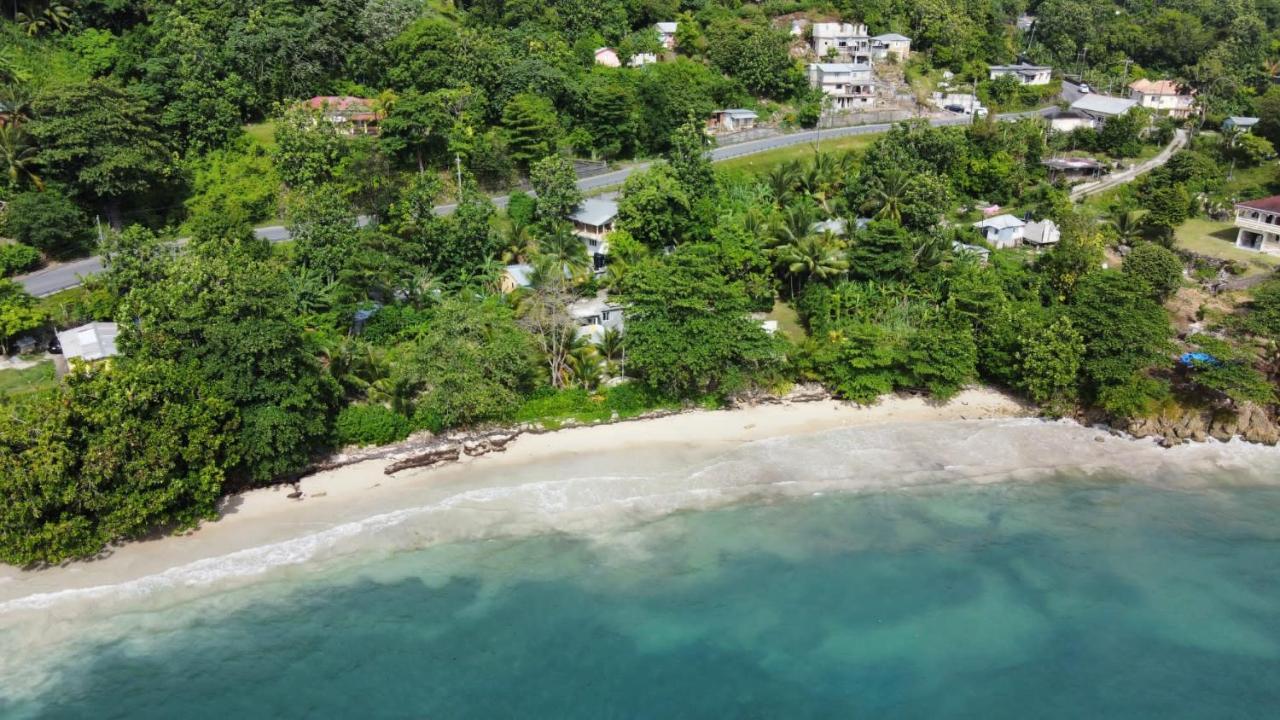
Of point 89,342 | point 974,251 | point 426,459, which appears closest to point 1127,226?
point 974,251

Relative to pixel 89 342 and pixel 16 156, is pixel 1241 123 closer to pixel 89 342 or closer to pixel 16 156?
pixel 89 342

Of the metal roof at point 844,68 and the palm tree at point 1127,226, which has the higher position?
the metal roof at point 844,68

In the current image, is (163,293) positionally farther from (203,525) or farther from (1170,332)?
(1170,332)

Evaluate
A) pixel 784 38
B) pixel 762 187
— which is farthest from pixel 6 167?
pixel 784 38

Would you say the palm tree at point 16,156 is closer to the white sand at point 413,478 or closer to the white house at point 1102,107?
the white sand at point 413,478

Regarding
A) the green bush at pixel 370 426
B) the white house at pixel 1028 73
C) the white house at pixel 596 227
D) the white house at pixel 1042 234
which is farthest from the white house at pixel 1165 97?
the green bush at pixel 370 426

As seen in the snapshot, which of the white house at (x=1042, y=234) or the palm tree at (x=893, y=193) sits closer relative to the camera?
the palm tree at (x=893, y=193)

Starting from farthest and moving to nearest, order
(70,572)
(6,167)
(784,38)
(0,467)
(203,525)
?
(784,38)
(6,167)
(203,525)
(70,572)
(0,467)
